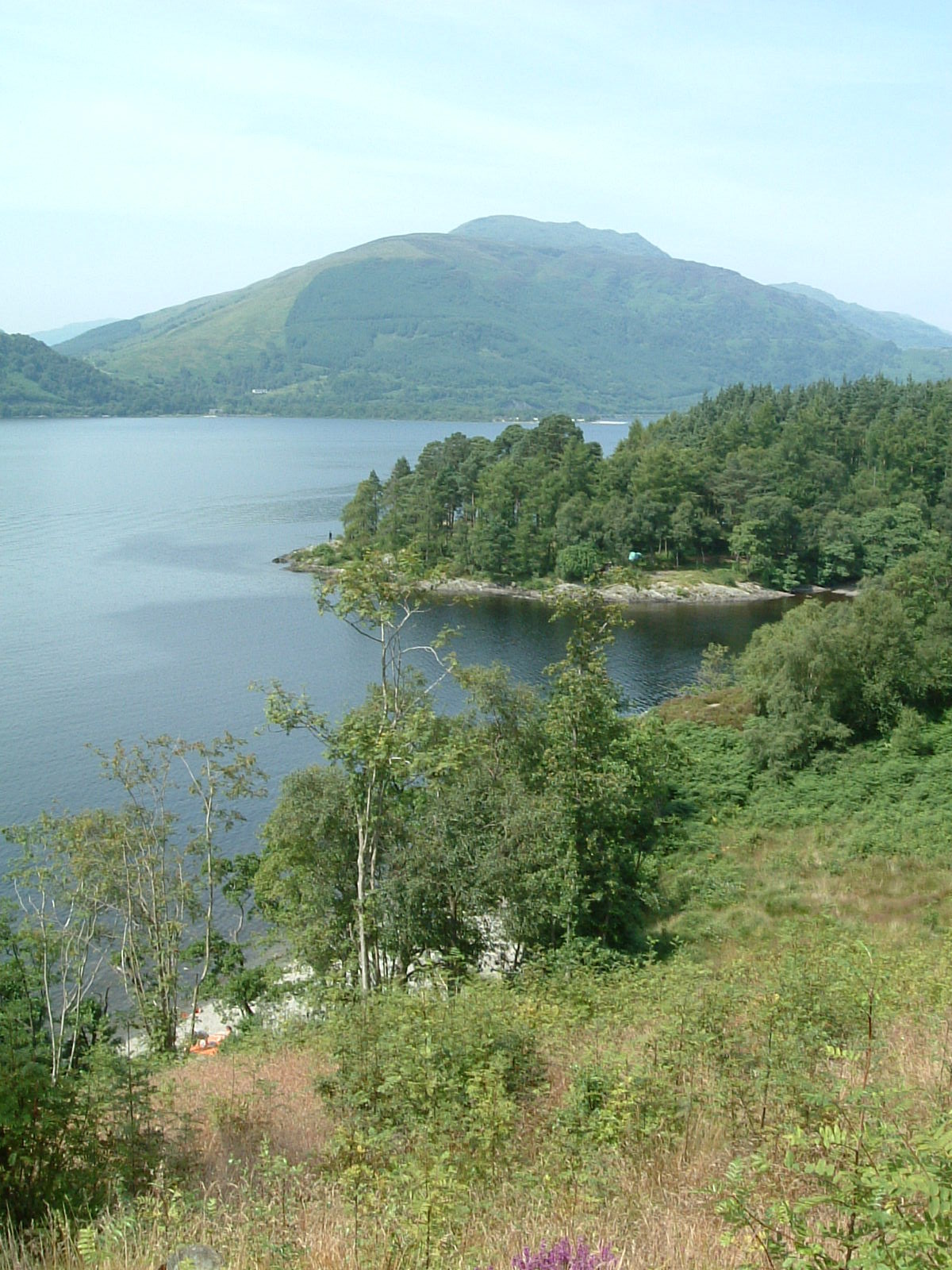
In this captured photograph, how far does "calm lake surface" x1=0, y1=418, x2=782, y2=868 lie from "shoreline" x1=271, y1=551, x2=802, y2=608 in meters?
1.55

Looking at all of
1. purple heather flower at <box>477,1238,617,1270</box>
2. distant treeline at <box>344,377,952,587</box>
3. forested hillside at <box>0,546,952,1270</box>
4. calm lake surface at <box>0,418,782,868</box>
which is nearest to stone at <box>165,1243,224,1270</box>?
forested hillside at <box>0,546,952,1270</box>

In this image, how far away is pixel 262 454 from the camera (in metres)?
139

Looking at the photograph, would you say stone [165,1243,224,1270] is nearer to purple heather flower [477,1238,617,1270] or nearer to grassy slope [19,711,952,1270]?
grassy slope [19,711,952,1270]

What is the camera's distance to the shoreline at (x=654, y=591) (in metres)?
60.1

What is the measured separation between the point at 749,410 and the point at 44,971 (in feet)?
265

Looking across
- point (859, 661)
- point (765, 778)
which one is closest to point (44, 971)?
point (765, 778)

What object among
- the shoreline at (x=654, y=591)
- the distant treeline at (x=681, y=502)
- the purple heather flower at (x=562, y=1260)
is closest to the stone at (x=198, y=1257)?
the purple heather flower at (x=562, y=1260)

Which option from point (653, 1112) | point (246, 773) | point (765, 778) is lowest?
point (765, 778)

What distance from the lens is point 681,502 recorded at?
2628 inches

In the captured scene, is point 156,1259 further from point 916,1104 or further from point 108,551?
point 108,551

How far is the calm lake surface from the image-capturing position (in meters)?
33.6

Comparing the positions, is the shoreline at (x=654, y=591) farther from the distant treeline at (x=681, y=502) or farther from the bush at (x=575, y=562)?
the distant treeline at (x=681, y=502)

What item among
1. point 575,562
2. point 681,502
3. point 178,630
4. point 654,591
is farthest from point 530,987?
point 681,502

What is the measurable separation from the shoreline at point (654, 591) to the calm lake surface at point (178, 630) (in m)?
1.55
